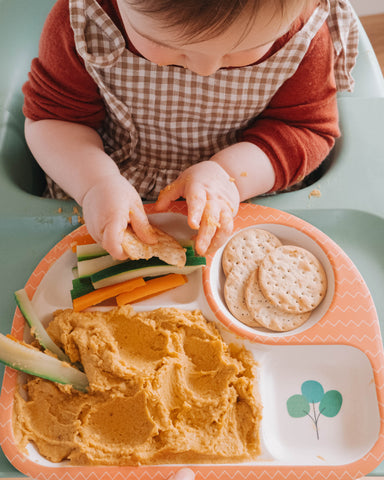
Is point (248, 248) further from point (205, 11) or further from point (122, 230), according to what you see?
point (205, 11)

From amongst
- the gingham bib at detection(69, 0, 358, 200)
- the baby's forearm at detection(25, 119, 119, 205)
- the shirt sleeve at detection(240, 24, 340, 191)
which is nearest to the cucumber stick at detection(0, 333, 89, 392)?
the baby's forearm at detection(25, 119, 119, 205)

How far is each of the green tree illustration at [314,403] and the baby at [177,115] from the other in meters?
0.28

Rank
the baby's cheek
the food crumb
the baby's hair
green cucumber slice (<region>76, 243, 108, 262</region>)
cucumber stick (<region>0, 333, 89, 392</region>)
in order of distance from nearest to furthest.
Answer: the baby's hair → the baby's cheek → cucumber stick (<region>0, 333, 89, 392</region>) → green cucumber slice (<region>76, 243, 108, 262</region>) → the food crumb

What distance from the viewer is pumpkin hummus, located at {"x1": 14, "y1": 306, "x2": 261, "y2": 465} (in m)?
0.72

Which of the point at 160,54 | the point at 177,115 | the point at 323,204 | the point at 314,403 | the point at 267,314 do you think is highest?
the point at 160,54

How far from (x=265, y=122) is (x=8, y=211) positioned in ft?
1.68

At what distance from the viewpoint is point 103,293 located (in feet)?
2.68

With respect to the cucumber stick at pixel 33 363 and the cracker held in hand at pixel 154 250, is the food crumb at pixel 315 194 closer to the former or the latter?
the cracker held in hand at pixel 154 250

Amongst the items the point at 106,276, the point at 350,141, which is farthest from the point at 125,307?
the point at 350,141

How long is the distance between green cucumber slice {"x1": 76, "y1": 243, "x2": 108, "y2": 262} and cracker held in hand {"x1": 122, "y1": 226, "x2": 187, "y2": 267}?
0.22ft

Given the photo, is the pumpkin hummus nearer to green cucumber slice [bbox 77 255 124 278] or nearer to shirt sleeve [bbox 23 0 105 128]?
green cucumber slice [bbox 77 255 124 278]

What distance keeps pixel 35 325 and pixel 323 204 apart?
557 millimetres

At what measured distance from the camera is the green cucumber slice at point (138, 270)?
2.65ft

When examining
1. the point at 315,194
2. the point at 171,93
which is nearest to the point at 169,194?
the point at 171,93
